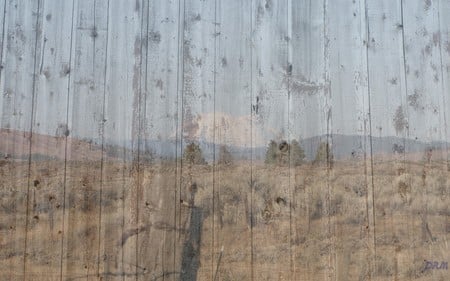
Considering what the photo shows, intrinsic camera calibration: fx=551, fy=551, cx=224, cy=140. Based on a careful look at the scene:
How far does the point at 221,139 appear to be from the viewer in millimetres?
3029

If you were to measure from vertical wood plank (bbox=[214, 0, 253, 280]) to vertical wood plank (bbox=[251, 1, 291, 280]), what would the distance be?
1.8 inches

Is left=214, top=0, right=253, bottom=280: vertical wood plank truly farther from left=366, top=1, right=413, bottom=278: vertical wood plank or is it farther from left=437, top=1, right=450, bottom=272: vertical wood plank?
left=437, top=1, right=450, bottom=272: vertical wood plank

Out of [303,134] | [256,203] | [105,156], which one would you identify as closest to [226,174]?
[256,203]

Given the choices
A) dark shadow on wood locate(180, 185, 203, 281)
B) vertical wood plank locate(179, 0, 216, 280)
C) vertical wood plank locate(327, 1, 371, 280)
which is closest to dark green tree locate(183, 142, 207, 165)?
vertical wood plank locate(179, 0, 216, 280)

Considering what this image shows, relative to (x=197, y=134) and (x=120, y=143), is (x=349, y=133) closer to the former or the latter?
(x=197, y=134)

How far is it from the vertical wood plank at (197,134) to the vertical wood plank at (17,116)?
0.85 meters

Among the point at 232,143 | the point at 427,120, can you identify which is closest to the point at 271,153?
the point at 232,143

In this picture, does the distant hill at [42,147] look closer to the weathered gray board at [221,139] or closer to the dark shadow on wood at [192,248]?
the weathered gray board at [221,139]

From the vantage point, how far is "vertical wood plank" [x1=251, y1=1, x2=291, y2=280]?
2.96 m

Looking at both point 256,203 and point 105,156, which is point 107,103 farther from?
point 256,203

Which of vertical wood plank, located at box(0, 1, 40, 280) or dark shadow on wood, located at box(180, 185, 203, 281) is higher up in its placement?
vertical wood plank, located at box(0, 1, 40, 280)

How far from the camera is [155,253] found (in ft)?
9.64

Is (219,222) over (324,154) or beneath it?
beneath

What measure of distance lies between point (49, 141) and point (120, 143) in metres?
0.39
